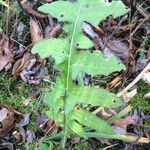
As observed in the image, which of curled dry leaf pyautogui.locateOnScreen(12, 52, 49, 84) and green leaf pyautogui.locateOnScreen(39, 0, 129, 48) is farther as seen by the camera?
curled dry leaf pyautogui.locateOnScreen(12, 52, 49, 84)

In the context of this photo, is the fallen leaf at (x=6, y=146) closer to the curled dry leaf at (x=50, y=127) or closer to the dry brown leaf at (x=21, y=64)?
the curled dry leaf at (x=50, y=127)

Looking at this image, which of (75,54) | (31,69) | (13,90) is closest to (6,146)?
(13,90)

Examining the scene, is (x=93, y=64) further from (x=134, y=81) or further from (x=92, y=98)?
(x=134, y=81)

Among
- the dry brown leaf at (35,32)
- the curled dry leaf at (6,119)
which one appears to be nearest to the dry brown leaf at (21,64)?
the dry brown leaf at (35,32)

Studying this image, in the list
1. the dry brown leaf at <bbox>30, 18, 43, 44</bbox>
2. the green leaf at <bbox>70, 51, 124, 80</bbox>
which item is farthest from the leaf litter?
the green leaf at <bbox>70, 51, 124, 80</bbox>

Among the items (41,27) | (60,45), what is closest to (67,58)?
(60,45)

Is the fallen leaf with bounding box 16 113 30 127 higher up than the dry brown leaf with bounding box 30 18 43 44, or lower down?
lower down

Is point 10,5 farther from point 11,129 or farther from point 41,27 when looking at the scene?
point 11,129

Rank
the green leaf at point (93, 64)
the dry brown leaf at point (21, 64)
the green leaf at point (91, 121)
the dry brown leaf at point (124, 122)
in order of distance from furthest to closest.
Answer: the dry brown leaf at point (21, 64), the dry brown leaf at point (124, 122), the green leaf at point (91, 121), the green leaf at point (93, 64)

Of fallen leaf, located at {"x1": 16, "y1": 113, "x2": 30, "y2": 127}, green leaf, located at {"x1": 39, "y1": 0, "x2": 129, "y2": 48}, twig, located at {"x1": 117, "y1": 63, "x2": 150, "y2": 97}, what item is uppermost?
green leaf, located at {"x1": 39, "y1": 0, "x2": 129, "y2": 48}

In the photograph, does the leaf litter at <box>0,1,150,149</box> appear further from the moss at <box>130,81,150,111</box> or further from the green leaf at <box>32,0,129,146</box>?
the green leaf at <box>32,0,129,146</box>
